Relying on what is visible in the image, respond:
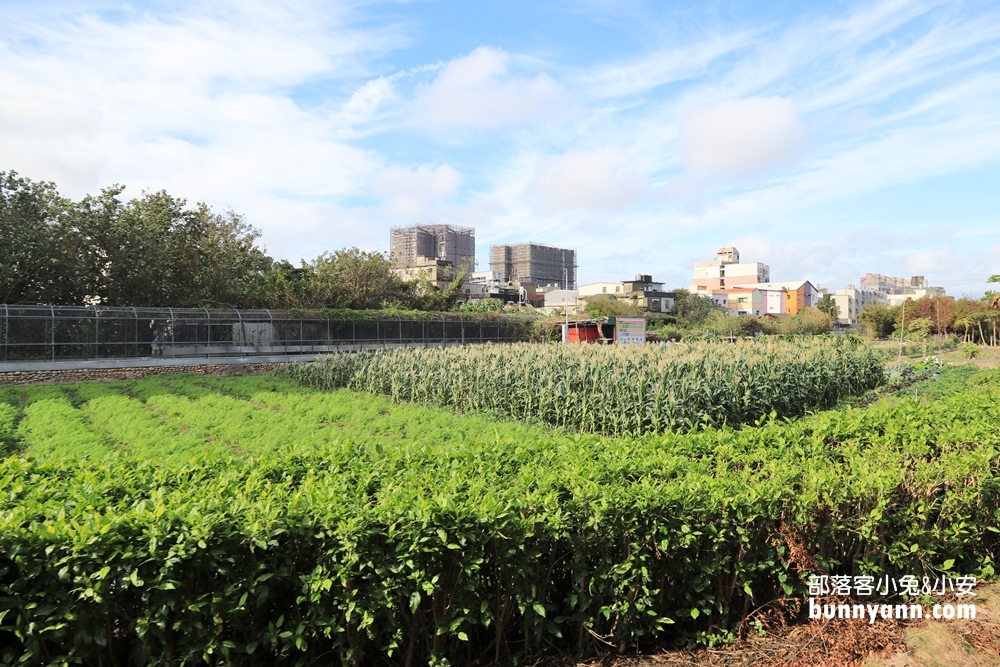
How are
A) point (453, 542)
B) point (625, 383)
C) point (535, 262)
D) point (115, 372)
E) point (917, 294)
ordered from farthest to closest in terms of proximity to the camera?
point (535, 262), point (917, 294), point (115, 372), point (625, 383), point (453, 542)

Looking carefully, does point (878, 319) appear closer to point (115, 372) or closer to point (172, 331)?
point (172, 331)

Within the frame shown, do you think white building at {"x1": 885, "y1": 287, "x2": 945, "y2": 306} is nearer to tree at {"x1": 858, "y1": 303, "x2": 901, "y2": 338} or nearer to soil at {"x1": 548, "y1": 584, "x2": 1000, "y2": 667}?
tree at {"x1": 858, "y1": 303, "x2": 901, "y2": 338}

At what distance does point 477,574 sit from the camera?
3.08m

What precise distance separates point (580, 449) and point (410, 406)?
10478 mm

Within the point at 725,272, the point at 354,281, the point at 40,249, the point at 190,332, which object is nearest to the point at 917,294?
the point at 725,272

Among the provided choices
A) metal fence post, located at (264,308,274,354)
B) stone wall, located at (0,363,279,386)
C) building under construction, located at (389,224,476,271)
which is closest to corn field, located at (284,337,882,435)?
stone wall, located at (0,363,279,386)

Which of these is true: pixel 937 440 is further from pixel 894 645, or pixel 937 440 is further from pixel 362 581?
pixel 362 581

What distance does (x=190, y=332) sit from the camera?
24266 mm

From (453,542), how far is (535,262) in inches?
5885

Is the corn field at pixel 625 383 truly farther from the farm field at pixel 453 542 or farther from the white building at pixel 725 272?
the white building at pixel 725 272

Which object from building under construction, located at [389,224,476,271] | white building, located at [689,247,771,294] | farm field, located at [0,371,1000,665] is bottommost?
farm field, located at [0,371,1000,665]

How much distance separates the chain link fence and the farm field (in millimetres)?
20399

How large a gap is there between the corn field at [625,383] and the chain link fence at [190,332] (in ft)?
33.3

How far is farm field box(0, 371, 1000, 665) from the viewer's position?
2.76 metres
